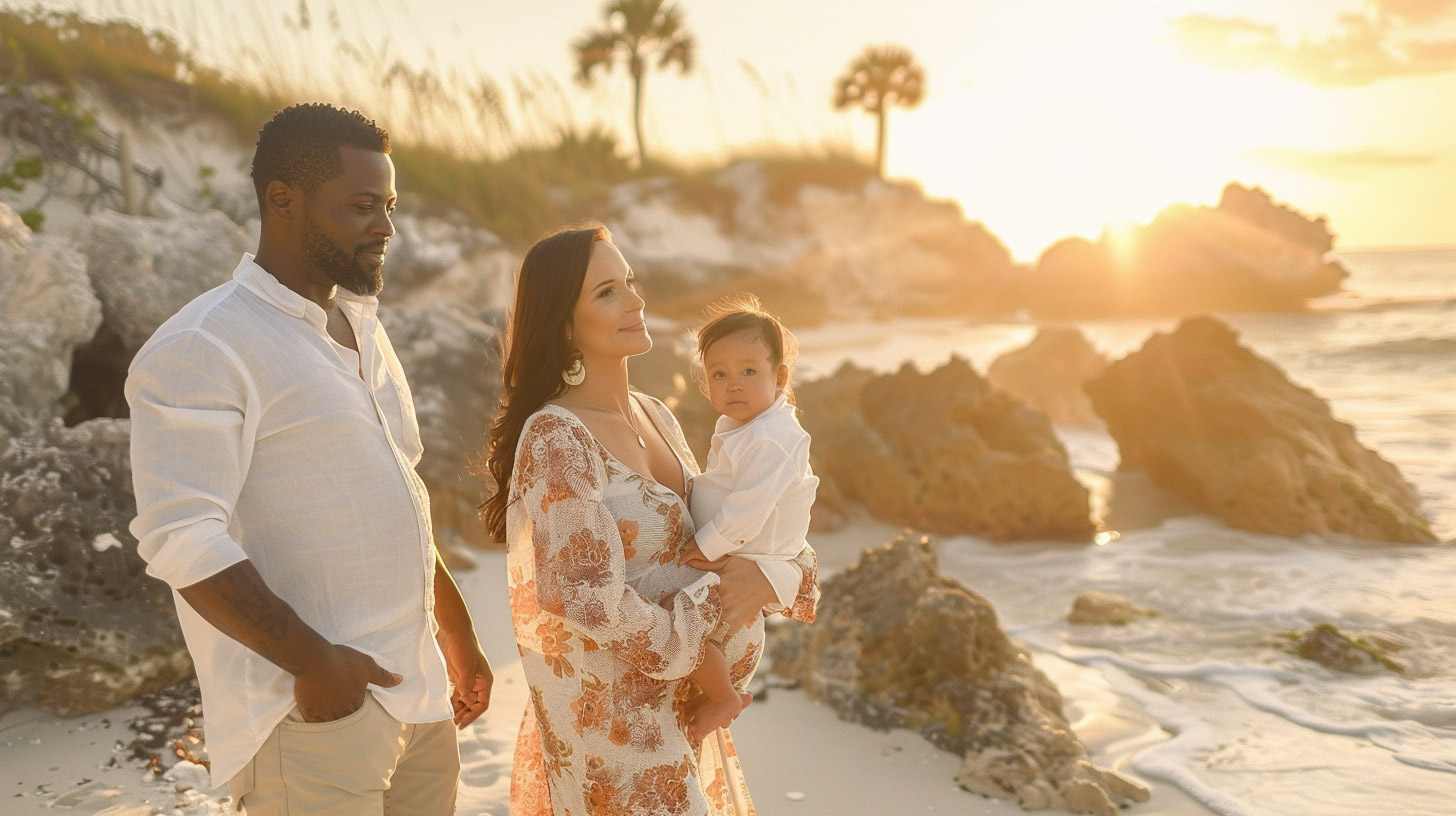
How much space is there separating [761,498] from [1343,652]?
16.6ft

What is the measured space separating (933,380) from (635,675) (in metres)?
6.52

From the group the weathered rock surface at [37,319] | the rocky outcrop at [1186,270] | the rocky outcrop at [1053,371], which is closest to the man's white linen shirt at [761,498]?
the weathered rock surface at [37,319]

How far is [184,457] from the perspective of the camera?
72.6 inches

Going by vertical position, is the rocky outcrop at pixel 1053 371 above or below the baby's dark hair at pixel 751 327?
below

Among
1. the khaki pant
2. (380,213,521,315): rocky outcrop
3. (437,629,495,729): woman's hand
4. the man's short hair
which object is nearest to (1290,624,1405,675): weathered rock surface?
(437,629,495,729): woman's hand

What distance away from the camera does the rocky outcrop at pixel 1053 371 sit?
14.0 meters

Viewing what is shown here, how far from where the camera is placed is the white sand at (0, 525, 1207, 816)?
3.50 meters

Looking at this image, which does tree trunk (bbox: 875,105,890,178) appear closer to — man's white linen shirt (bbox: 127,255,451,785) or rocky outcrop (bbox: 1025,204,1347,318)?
rocky outcrop (bbox: 1025,204,1347,318)

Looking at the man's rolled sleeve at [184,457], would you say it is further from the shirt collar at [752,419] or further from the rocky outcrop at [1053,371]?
the rocky outcrop at [1053,371]

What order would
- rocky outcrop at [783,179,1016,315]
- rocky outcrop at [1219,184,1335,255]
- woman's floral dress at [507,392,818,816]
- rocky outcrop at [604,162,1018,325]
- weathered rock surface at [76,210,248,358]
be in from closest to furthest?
woman's floral dress at [507,392,818,816] < weathered rock surface at [76,210,248,358] < rocky outcrop at [604,162,1018,325] < rocky outcrop at [783,179,1016,315] < rocky outcrop at [1219,184,1335,255]

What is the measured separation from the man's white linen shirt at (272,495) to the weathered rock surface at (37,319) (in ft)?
9.15

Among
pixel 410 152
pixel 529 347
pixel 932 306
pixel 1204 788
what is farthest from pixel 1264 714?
pixel 932 306

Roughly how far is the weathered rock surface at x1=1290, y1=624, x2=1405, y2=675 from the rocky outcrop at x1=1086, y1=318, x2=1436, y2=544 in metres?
2.47

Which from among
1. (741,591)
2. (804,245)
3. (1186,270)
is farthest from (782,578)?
(1186,270)
